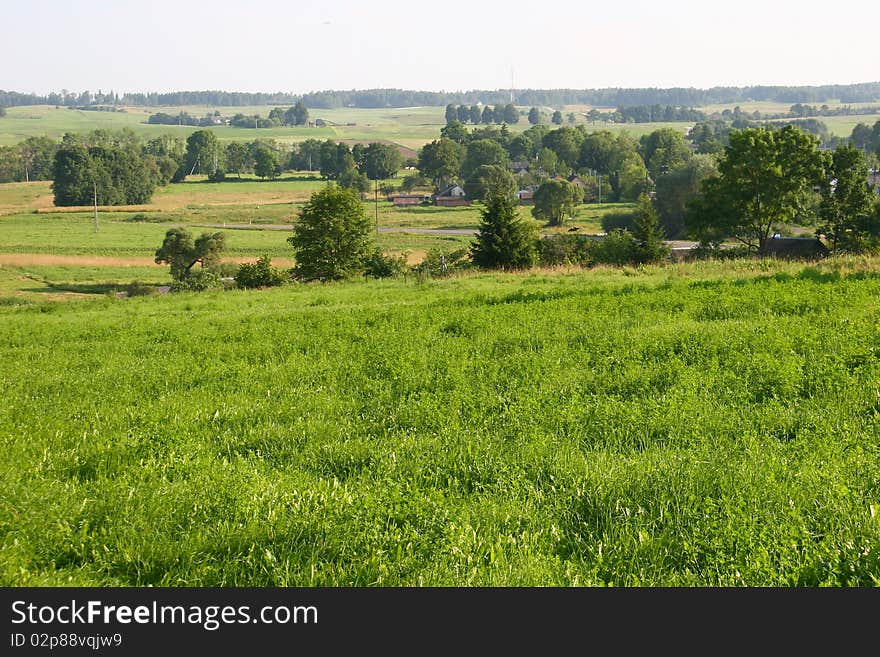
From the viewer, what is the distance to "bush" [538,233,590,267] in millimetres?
53031

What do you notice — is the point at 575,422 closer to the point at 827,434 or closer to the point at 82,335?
the point at 827,434

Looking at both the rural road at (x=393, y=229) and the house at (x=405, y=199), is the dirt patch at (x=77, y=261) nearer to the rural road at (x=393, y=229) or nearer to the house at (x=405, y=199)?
the rural road at (x=393, y=229)

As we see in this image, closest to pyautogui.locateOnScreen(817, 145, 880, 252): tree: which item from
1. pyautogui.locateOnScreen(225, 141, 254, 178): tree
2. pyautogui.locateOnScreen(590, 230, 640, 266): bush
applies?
pyautogui.locateOnScreen(590, 230, 640, 266): bush

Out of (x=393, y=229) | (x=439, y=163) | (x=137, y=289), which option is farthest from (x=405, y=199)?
(x=137, y=289)

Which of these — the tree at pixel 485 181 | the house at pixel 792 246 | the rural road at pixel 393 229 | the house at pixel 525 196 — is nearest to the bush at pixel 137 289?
the rural road at pixel 393 229

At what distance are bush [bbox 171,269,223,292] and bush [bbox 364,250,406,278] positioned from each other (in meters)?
10.2

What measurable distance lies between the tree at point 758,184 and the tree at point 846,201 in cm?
338

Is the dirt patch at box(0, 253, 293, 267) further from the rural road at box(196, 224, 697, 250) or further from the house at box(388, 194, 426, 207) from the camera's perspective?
the house at box(388, 194, 426, 207)

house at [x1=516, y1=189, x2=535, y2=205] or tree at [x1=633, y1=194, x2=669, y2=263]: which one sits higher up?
house at [x1=516, y1=189, x2=535, y2=205]

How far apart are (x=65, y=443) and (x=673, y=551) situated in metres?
6.24

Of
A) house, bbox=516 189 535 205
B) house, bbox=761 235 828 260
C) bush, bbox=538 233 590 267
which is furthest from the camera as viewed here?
house, bbox=516 189 535 205

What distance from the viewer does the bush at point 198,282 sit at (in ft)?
174

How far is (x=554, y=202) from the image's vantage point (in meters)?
103

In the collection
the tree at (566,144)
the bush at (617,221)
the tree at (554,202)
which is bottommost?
the bush at (617,221)
